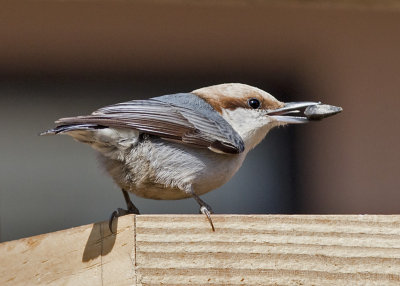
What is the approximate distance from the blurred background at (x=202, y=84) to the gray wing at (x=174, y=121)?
1792mm

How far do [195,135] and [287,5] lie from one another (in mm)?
1853

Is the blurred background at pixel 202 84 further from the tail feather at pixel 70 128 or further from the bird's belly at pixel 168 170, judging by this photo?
the tail feather at pixel 70 128

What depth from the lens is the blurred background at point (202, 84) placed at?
5.00 metres

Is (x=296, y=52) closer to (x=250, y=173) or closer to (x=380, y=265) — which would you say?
(x=250, y=173)

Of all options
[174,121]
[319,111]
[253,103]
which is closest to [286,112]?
[253,103]

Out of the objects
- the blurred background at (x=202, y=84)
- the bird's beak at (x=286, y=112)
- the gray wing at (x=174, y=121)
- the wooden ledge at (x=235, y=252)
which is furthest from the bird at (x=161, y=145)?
the blurred background at (x=202, y=84)

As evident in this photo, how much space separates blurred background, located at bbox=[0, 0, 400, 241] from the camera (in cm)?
500

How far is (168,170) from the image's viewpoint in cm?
284

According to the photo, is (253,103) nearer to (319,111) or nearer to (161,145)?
(319,111)

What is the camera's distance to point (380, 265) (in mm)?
2043

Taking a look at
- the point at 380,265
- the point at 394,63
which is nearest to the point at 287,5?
the point at 394,63

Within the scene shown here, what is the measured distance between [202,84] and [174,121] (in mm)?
2233

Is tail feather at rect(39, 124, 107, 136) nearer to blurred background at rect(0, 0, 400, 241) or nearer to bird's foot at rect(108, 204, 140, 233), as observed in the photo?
bird's foot at rect(108, 204, 140, 233)

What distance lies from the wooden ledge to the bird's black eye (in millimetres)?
1389
